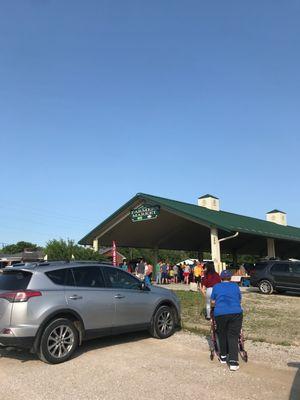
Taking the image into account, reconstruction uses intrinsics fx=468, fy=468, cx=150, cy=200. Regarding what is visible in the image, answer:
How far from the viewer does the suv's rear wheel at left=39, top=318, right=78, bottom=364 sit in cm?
763

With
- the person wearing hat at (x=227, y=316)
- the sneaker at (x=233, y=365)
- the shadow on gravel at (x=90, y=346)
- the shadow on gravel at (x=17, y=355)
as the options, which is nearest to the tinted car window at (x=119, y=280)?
the shadow on gravel at (x=90, y=346)

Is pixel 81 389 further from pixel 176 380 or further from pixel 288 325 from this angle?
pixel 288 325

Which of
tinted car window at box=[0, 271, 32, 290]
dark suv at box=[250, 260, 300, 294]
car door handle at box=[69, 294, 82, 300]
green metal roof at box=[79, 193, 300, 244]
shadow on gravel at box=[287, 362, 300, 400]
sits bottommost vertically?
shadow on gravel at box=[287, 362, 300, 400]

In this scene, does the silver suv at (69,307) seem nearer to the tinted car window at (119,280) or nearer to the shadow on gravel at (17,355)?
the tinted car window at (119,280)

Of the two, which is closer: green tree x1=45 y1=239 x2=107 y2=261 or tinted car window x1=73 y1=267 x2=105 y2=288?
tinted car window x1=73 y1=267 x2=105 y2=288

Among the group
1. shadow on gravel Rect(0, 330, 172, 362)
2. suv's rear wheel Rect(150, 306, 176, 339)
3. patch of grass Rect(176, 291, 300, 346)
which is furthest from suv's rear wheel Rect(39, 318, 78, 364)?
patch of grass Rect(176, 291, 300, 346)

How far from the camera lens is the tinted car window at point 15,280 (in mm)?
7906

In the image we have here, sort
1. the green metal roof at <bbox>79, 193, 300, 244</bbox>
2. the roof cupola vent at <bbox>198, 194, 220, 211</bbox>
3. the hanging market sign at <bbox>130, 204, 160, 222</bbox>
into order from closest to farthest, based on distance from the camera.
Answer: the green metal roof at <bbox>79, 193, 300, 244</bbox> < the hanging market sign at <bbox>130, 204, 160, 222</bbox> < the roof cupola vent at <bbox>198, 194, 220, 211</bbox>

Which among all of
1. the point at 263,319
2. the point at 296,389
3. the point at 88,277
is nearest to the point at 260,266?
the point at 263,319

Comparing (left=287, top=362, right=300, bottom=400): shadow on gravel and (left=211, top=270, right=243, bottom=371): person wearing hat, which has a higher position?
(left=211, top=270, right=243, bottom=371): person wearing hat

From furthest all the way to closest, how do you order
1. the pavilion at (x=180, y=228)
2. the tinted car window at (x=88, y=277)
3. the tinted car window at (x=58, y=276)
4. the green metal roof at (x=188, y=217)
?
the pavilion at (x=180, y=228) → the green metal roof at (x=188, y=217) → the tinted car window at (x=88, y=277) → the tinted car window at (x=58, y=276)

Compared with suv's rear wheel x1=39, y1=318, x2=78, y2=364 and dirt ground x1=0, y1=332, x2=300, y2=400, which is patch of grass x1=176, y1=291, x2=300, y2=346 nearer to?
dirt ground x1=0, y1=332, x2=300, y2=400

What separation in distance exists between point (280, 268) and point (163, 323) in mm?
12814

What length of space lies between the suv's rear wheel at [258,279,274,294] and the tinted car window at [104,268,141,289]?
43.3 ft
